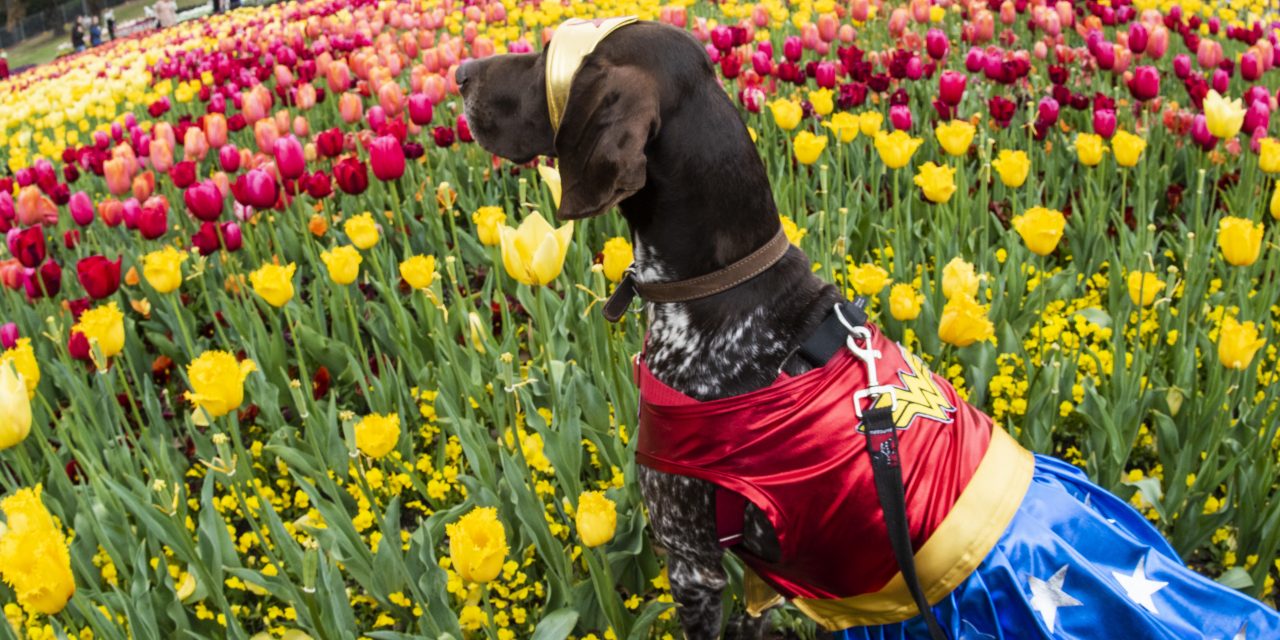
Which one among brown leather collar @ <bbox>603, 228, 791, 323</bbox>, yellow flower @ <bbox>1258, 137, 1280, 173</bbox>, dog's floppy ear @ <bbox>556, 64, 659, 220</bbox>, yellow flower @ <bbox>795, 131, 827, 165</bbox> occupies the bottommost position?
yellow flower @ <bbox>1258, 137, 1280, 173</bbox>

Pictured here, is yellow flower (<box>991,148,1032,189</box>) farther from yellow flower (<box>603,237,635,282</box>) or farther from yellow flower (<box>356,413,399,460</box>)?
yellow flower (<box>356,413,399,460</box>)

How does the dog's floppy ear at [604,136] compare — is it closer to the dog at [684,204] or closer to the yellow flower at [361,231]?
the dog at [684,204]

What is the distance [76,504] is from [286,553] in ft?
3.79

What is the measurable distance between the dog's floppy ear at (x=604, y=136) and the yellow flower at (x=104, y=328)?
1.70 metres

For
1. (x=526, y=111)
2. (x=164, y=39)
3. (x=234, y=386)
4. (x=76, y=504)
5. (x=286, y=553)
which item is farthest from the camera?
(x=164, y=39)

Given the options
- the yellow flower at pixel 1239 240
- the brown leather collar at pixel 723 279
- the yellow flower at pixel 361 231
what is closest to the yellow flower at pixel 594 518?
the brown leather collar at pixel 723 279

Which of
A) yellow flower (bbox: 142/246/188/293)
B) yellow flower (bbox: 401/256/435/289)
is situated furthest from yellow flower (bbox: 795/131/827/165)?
yellow flower (bbox: 142/246/188/293)

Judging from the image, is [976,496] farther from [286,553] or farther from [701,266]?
[286,553]

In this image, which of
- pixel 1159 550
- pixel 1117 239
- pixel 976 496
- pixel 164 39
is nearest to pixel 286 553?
pixel 976 496

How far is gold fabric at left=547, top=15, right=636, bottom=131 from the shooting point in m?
2.04

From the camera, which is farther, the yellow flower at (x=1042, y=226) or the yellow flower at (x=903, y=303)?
the yellow flower at (x=1042, y=226)

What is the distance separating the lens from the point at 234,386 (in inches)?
100.0

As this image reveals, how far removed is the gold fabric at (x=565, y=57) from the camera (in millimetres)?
2037

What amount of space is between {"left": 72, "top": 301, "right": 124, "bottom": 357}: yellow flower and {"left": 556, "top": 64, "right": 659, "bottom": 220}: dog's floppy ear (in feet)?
5.59
